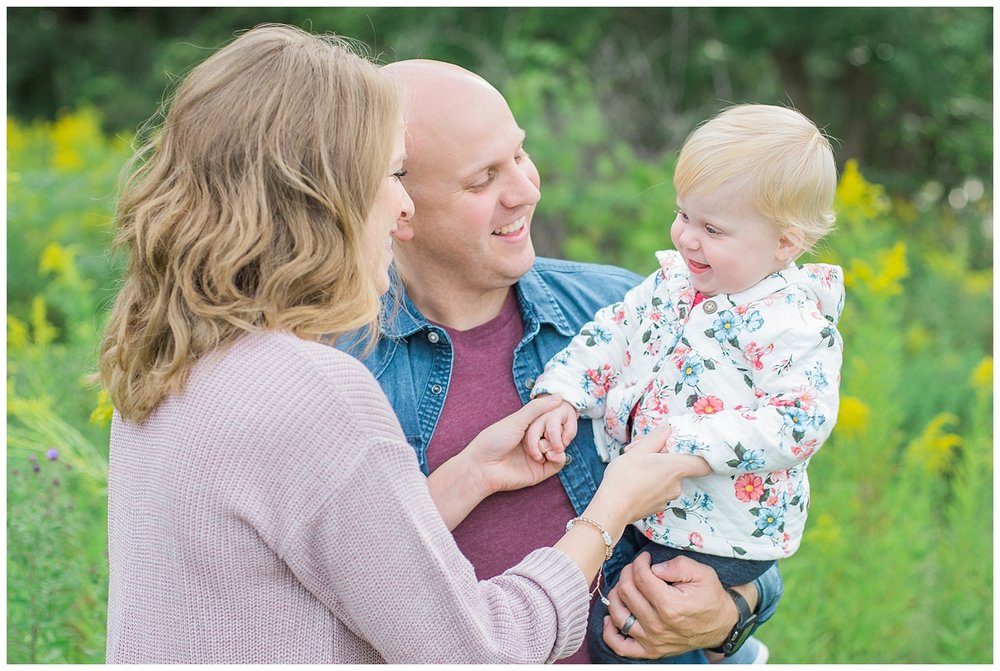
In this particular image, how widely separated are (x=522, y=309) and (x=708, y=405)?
463 mm

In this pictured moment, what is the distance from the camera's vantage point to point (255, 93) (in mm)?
1429

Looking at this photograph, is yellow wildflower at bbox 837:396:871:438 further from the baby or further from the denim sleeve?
the baby

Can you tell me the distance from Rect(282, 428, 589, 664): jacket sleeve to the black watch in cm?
66

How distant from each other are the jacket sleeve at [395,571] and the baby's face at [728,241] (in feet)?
2.33

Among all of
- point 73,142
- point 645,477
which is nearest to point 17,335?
point 645,477

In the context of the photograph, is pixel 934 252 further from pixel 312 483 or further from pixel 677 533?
pixel 312 483

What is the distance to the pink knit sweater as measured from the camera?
52.6 inches

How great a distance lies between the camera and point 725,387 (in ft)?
6.03

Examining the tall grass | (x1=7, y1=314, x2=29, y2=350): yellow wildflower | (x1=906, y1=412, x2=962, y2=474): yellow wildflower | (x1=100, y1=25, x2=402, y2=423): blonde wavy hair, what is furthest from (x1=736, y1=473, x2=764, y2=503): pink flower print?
(x1=7, y1=314, x2=29, y2=350): yellow wildflower

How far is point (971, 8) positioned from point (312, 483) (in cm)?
895

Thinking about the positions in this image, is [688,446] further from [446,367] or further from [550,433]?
[446,367]

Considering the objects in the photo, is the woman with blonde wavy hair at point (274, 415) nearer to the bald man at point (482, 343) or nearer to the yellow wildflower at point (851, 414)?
the bald man at point (482, 343)

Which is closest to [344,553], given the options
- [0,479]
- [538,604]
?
[538,604]

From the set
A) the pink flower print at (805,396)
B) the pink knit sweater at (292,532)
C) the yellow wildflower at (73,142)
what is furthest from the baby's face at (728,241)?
the yellow wildflower at (73,142)
